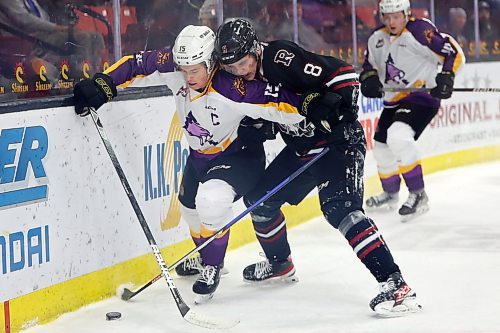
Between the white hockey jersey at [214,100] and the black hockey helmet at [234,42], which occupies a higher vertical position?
the black hockey helmet at [234,42]

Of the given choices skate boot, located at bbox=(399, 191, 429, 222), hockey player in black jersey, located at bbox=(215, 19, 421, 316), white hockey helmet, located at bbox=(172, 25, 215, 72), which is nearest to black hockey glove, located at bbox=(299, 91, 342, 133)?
hockey player in black jersey, located at bbox=(215, 19, 421, 316)

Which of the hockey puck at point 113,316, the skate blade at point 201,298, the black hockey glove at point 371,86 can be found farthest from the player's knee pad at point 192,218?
the black hockey glove at point 371,86

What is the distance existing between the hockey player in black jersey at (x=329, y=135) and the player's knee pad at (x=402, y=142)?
1.69 m

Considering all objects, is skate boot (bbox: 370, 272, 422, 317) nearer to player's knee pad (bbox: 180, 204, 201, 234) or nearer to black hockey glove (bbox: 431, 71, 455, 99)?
player's knee pad (bbox: 180, 204, 201, 234)

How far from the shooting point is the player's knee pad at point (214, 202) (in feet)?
12.6

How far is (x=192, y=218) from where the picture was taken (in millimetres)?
4242

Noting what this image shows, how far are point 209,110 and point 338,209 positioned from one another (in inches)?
24.7

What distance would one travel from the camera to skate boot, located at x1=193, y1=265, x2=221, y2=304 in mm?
3910

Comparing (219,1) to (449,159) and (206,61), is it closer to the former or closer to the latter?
(206,61)

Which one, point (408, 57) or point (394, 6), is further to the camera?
point (408, 57)

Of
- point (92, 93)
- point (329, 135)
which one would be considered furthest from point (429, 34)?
point (92, 93)

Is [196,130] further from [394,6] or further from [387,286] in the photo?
[394,6]

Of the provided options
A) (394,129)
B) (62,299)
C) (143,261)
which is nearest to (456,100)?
(394,129)

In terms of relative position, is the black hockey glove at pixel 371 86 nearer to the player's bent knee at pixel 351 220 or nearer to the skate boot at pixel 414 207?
the skate boot at pixel 414 207
